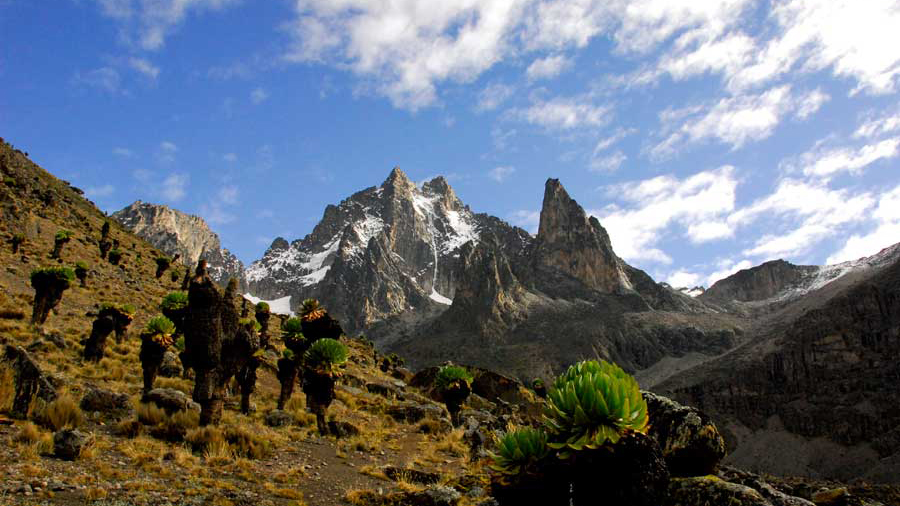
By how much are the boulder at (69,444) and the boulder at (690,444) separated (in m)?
11.1

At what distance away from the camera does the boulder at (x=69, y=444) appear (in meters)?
10.5

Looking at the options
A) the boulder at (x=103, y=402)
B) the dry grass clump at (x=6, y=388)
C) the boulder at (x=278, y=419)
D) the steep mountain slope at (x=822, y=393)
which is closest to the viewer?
the dry grass clump at (x=6, y=388)

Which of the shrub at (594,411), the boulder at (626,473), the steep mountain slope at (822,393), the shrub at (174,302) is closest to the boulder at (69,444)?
the shrub at (594,411)

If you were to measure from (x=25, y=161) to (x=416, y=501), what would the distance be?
334 ft

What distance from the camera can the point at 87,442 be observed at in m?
11.0

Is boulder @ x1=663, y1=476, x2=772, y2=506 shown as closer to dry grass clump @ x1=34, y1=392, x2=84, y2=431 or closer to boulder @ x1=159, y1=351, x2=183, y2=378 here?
dry grass clump @ x1=34, y1=392, x2=84, y2=431

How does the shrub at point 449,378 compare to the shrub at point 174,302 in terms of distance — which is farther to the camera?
the shrub at point 449,378

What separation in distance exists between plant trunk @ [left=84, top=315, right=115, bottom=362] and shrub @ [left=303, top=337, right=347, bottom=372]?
1035 cm

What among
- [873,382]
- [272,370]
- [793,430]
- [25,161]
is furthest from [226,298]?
[873,382]

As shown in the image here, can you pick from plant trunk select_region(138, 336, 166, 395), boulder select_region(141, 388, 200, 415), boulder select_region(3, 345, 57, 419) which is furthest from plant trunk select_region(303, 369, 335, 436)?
boulder select_region(3, 345, 57, 419)

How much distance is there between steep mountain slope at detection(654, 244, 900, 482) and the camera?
143750 mm

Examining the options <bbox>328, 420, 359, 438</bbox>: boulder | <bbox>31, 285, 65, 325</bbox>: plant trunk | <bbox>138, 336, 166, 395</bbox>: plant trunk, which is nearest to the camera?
<bbox>328, 420, 359, 438</bbox>: boulder

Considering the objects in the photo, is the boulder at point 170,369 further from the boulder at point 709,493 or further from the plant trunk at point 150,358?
the boulder at point 709,493

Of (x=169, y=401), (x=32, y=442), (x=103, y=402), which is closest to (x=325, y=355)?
(x=169, y=401)
